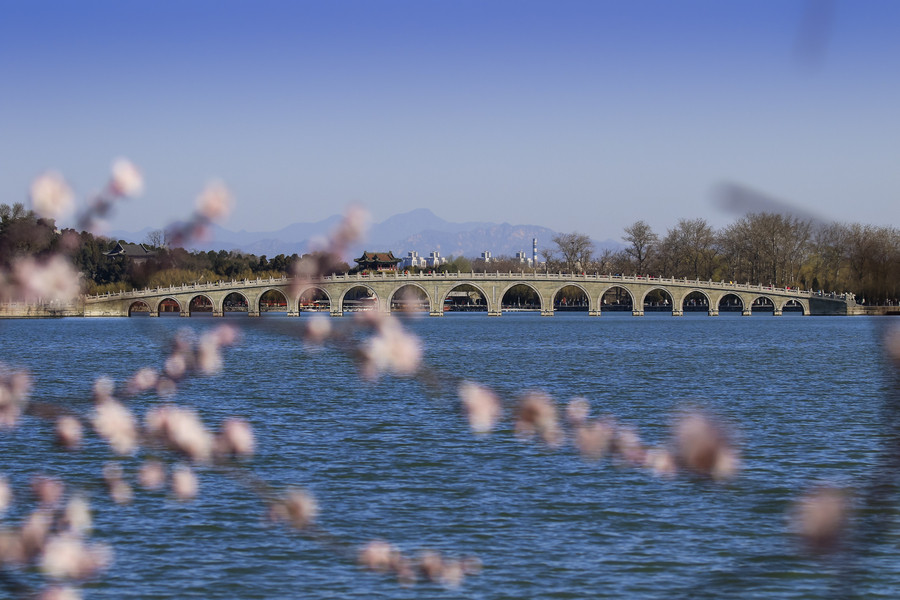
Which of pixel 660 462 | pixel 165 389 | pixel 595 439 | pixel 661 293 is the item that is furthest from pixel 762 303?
pixel 660 462

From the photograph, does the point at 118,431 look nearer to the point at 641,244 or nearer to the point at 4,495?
the point at 4,495

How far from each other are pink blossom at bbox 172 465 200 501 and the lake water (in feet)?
0.92

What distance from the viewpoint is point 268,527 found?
1608 centimetres

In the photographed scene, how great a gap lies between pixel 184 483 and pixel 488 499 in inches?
226

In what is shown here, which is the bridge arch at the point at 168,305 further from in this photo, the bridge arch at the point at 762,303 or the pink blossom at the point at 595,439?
the pink blossom at the point at 595,439

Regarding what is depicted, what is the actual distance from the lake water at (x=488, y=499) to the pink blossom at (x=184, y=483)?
0.28m

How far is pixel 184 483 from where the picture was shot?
19688 mm

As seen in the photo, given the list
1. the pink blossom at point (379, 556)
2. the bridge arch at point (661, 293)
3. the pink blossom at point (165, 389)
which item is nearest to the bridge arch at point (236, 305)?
the bridge arch at point (661, 293)

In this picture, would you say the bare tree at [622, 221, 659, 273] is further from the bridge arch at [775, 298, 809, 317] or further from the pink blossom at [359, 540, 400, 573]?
the pink blossom at [359, 540, 400, 573]

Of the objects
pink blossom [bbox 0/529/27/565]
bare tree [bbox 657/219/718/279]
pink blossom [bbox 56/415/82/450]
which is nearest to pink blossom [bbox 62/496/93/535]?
pink blossom [bbox 0/529/27/565]

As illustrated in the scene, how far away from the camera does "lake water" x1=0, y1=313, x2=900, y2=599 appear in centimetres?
1315

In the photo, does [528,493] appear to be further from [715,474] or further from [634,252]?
[634,252]

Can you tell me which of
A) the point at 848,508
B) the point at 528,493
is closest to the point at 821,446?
the point at 848,508

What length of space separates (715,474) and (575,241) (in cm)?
15968
